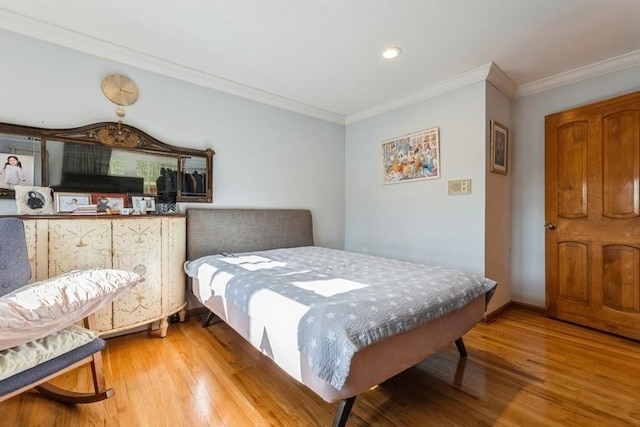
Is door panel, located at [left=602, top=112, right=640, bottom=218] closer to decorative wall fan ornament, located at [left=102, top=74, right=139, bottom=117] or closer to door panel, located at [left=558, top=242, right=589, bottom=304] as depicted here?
door panel, located at [left=558, top=242, right=589, bottom=304]

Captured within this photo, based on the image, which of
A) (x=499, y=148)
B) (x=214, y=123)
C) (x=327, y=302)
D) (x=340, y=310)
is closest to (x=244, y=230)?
(x=214, y=123)

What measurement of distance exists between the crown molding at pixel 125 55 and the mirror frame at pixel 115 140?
0.57 meters

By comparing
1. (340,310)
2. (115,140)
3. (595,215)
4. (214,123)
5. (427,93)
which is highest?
(427,93)

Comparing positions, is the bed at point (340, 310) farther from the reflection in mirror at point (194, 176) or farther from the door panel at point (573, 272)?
the door panel at point (573, 272)

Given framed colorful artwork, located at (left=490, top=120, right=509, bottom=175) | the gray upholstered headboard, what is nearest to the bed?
the gray upholstered headboard

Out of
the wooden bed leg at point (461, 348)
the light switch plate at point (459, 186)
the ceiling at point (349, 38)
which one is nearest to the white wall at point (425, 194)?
the light switch plate at point (459, 186)

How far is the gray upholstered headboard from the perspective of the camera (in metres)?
2.63

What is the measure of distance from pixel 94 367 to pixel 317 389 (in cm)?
124

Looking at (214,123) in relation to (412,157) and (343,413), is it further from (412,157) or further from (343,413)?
(343,413)

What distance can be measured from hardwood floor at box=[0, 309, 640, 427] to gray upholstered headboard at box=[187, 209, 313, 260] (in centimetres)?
87

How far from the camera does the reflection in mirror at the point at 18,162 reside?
1.89m

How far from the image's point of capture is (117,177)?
2314mm

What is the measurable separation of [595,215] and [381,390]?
2531mm

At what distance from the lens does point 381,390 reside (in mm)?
1670
